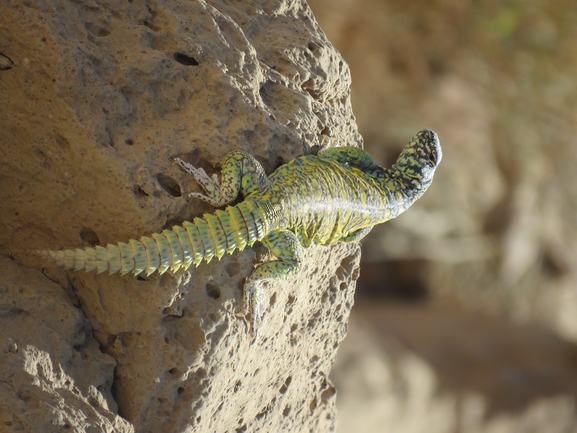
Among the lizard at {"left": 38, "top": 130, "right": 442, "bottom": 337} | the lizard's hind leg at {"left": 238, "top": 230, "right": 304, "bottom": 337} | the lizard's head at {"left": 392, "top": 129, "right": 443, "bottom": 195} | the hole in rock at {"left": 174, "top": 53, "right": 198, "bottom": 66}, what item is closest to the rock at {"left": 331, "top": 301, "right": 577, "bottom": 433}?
the lizard's head at {"left": 392, "top": 129, "right": 443, "bottom": 195}

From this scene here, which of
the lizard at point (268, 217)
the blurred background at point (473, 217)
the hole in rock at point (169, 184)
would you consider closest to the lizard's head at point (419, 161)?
the lizard at point (268, 217)

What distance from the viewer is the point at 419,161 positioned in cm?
270

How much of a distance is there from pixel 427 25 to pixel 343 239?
466 centimetres

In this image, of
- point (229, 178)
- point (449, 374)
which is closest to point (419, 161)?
point (229, 178)

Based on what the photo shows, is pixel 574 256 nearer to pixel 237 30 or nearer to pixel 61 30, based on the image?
pixel 237 30

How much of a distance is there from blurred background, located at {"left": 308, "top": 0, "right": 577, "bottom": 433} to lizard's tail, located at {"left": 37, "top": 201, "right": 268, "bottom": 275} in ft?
11.2

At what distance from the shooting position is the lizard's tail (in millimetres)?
1717

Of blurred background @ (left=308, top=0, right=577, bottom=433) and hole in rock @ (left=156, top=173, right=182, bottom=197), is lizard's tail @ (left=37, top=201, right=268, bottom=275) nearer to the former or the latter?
hole in rock @ (left=156, top=173, right=182, bottom=197)

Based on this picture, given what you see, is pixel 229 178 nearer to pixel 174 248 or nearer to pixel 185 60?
pixel 174 248

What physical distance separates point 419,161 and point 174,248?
135 centimetres

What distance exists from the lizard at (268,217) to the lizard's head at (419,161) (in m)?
0.07

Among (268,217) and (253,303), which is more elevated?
(268,217)

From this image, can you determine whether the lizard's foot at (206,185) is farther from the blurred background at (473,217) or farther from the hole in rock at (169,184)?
the blurred background at (473,217)

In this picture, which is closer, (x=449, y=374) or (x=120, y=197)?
(x=120, y=197)
